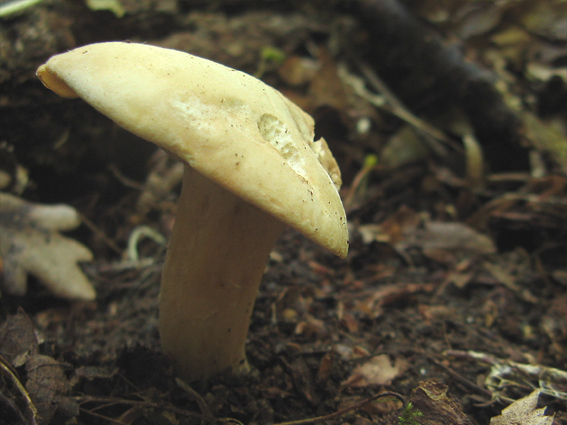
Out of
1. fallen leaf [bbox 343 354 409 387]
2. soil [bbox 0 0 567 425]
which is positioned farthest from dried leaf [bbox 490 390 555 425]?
fallen leaf [bbox 343 354 409 387]

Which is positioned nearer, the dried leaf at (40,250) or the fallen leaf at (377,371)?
the fallen leaf at (377,371)

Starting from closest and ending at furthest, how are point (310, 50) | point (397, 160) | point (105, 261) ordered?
point (105, 261)
point (397, 160)
point (310, 50)

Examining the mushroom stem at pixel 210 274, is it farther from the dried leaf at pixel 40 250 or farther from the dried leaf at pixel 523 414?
the dried leaf at pixel 523 414

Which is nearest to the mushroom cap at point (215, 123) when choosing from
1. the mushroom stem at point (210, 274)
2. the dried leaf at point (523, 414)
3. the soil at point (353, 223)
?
the mushroom stem at point (210, 274)

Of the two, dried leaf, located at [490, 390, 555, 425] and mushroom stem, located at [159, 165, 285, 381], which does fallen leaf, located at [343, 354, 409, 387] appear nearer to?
dried leaf, located at [490, 390, 555, 425]

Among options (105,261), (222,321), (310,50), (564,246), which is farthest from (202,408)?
(310,50)

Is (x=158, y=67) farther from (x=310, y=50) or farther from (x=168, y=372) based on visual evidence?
Answer: (x=310, y=50)
